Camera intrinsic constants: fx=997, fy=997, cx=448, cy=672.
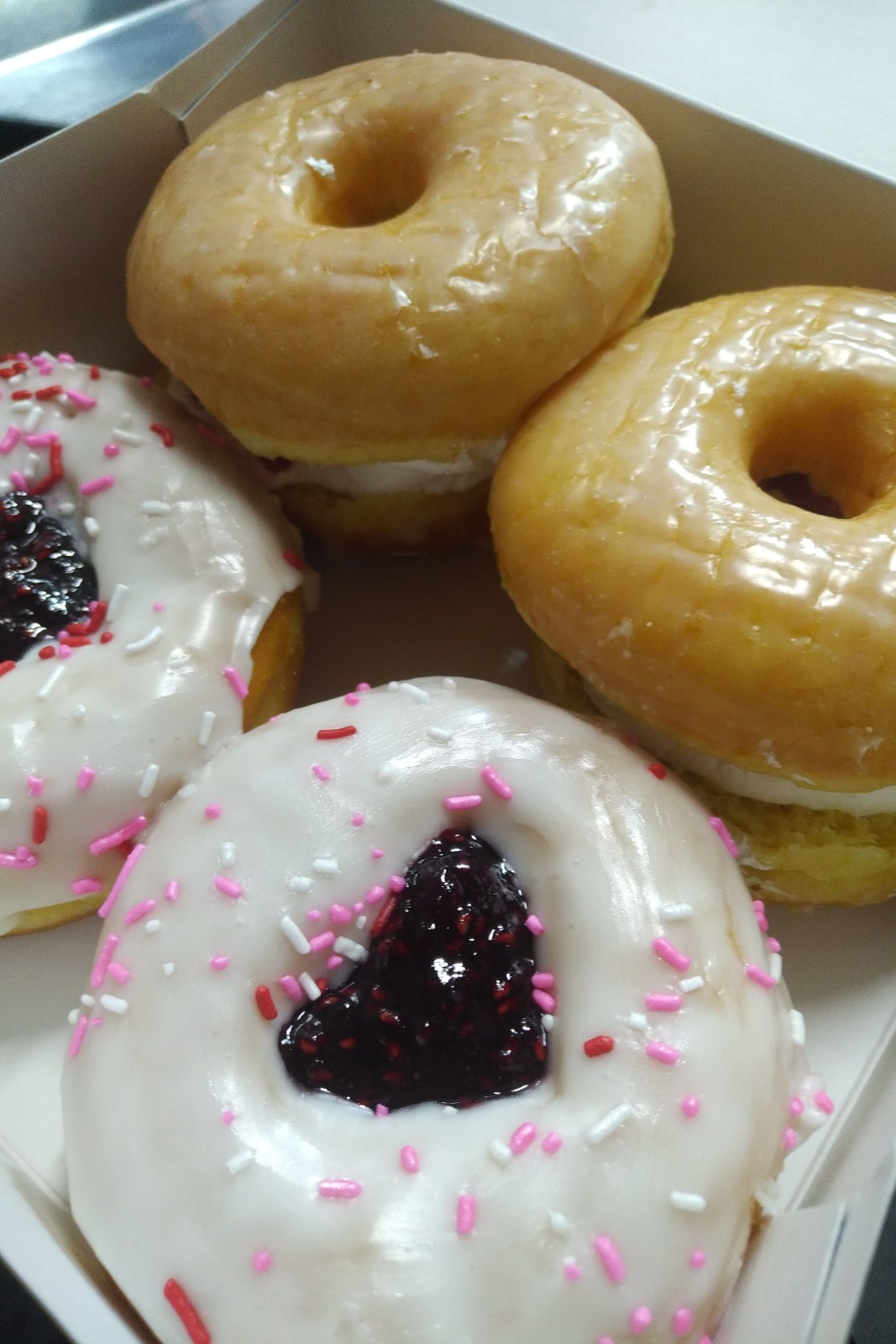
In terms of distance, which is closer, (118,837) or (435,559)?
(118,837)

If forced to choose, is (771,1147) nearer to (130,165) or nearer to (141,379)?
(141,379)

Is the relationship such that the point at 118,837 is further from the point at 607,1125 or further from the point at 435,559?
Result: the point at 435,559

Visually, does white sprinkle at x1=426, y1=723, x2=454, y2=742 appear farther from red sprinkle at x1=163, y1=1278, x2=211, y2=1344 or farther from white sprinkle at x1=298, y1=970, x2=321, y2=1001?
red sprinkle at x1=163, y1=1278, x2=211, y2=1344

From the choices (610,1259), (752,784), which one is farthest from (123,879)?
(752,784)

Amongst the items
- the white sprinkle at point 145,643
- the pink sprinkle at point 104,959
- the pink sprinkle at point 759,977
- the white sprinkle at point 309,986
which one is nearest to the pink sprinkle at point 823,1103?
the pink sprinkle at point 759,977

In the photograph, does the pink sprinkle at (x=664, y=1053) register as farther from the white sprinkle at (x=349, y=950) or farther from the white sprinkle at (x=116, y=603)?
the white sprinkle at (x=116, y=603)

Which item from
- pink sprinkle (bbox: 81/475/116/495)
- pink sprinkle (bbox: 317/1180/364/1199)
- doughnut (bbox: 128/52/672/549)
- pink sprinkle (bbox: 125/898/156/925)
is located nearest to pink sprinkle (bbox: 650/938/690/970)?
pink sprinkle (bbox: 317/1180/364/1199)
